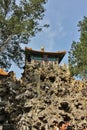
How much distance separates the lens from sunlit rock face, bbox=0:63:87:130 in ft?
41.2

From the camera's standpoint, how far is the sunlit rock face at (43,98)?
1257cm

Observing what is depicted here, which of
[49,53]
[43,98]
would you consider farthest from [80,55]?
[43,98]

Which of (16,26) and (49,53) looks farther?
(49,53)

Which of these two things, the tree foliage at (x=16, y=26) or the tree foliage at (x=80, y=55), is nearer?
the tree foliage at (x=16, y=26)

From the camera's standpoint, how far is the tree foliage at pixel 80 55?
16141 mm

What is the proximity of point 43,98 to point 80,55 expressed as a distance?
173 inches

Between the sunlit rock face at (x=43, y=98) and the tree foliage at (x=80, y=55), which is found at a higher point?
the tree foliage at (x=80, y=55)

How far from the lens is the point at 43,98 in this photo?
13.3m

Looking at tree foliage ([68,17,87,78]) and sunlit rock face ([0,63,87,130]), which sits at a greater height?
tree foliage ([68,17,87,78])

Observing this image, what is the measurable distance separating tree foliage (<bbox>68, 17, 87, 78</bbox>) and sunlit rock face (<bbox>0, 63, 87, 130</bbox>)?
1.27 m

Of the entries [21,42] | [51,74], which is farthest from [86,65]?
[21,42]

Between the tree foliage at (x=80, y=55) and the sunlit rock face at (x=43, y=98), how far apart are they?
1.27m

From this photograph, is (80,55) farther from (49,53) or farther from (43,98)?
(43,98)

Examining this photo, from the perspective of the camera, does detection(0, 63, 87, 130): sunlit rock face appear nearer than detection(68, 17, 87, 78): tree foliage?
Yes
